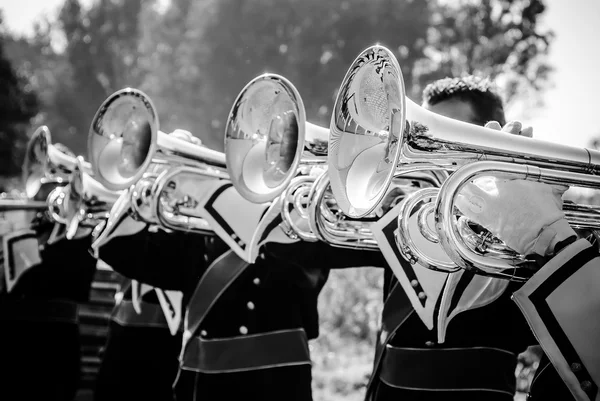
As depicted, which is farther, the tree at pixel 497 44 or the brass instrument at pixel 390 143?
the tree at pixel 497 44

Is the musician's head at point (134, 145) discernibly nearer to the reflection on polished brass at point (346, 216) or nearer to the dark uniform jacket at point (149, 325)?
the dark uniform jacket at point (149, 325)

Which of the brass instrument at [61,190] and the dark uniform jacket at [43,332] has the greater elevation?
the brass instrument at [61,190]

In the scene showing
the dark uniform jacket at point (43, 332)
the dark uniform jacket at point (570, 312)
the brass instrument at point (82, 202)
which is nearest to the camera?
the dark uniform jacket at point (570, 312)

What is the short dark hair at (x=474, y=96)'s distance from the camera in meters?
2.87

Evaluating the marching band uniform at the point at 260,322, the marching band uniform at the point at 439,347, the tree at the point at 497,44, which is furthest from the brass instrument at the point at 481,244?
the tree at the point at 497,44

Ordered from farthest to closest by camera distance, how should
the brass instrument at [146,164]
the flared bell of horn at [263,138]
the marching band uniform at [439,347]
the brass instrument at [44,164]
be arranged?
the brass instrument at [44,164] < the brass instrument at [146,164] < the flared bell of horn at [263,138] < the marching band uniform at [439,347]

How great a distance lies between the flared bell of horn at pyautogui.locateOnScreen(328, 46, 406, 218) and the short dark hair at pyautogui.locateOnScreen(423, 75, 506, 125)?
90cm

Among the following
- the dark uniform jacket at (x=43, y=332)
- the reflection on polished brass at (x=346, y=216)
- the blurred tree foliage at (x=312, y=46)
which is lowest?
the dark uniform jacket at (x=43, y=332)

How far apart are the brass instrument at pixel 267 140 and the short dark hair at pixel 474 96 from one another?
0.68m

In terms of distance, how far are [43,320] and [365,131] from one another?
348cm

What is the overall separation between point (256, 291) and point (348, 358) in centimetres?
351

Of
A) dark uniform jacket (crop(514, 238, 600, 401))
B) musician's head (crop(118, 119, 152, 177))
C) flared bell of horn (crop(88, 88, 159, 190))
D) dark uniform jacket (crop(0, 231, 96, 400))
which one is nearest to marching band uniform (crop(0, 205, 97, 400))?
dark uniform jacket (crop(0, 231, 96, 400))

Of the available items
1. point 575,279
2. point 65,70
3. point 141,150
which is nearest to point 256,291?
point 141,150

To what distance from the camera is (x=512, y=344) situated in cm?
248
